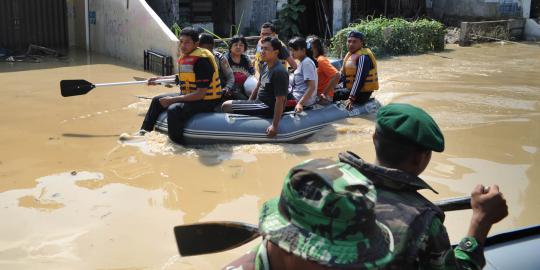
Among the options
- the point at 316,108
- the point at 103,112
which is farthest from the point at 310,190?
the point at 103,112

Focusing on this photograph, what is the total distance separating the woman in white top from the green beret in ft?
16.5

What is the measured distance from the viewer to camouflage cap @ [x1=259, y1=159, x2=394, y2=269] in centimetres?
125

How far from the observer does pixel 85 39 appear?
1354 cm

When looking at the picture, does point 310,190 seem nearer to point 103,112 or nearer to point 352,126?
point 352,126

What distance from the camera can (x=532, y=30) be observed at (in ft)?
57.4

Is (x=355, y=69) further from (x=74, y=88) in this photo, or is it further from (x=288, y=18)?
(x=288, y=18)

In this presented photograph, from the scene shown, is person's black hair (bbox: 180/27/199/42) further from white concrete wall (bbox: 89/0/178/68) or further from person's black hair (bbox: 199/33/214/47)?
white concrete wall (bbox: 89/0/178/68)

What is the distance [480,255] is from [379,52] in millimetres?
12360

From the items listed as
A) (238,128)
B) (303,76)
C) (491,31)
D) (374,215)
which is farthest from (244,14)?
(374,215)

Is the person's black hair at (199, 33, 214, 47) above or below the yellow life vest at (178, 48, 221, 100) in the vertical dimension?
above

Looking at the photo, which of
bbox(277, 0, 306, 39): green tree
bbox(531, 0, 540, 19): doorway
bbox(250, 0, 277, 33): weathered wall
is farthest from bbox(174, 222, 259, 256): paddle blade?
bbox(531, 0, 540, 19): doorway

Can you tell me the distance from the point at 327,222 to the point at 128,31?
1132 cm

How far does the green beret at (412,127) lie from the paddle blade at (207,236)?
55cm

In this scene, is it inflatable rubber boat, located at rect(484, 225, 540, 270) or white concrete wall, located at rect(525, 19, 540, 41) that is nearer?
inflatable rubber boat, located at rect(484, 225, 540, 270)
